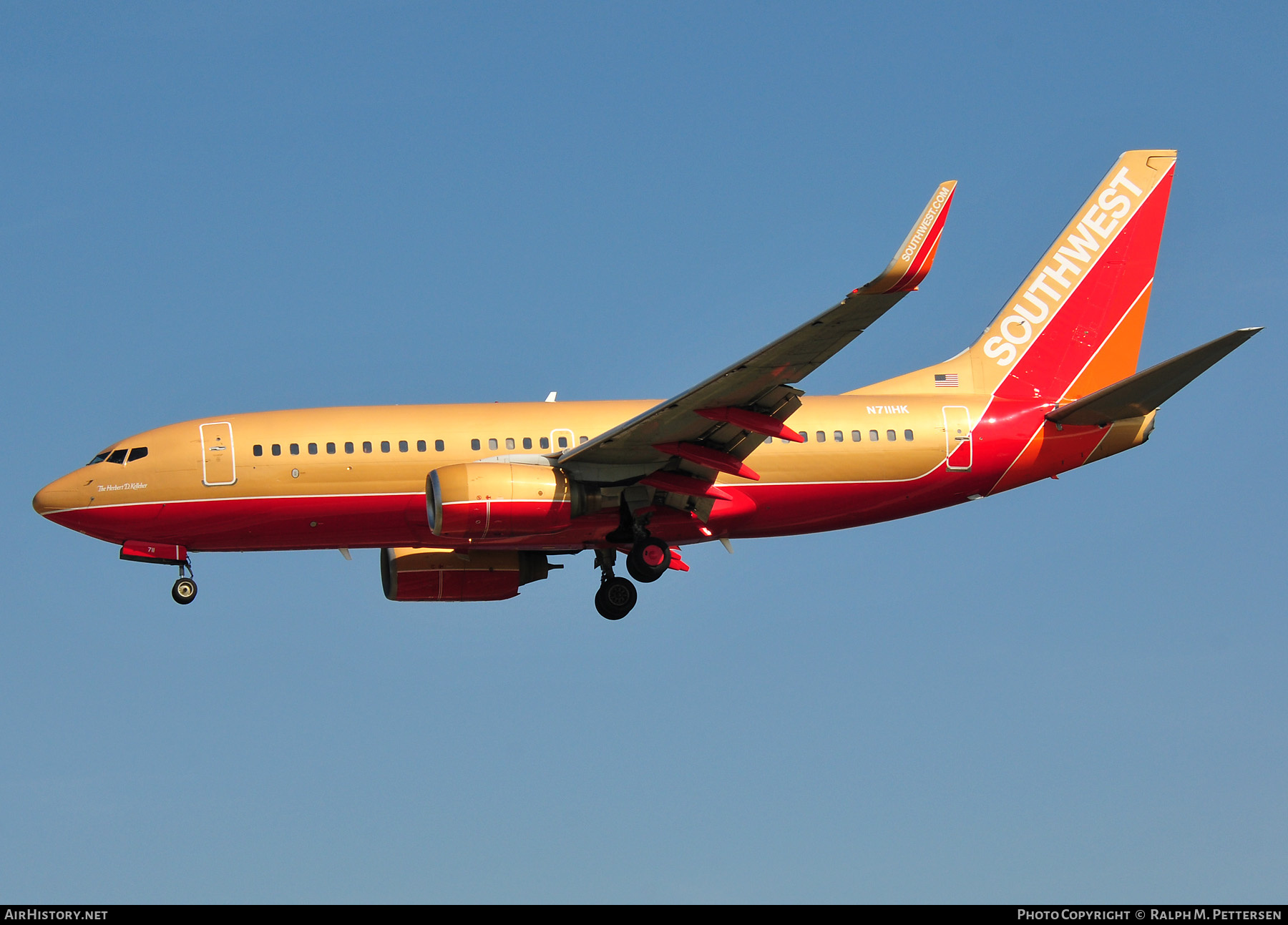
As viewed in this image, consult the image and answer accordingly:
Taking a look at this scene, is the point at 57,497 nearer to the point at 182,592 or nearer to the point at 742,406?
the point at 182,592

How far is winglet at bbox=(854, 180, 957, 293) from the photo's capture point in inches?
954

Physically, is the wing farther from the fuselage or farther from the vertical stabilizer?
the vertical stabilizer

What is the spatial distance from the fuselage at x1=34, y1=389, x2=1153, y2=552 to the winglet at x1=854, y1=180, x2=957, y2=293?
955 cm

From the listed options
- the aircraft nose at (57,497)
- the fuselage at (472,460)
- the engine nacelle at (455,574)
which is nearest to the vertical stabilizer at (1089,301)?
the fuselage at (472,460)

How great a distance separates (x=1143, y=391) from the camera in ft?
110

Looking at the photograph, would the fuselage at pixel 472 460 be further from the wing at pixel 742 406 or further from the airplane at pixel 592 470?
the wing at pixel 742 406

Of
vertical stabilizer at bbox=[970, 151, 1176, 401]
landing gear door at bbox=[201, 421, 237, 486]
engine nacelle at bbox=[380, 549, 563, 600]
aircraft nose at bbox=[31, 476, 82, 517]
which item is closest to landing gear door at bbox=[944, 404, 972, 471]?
vertical stabilizer at bbox=[970, 151, 1176, 401]

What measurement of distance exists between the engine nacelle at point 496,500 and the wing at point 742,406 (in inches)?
28.5

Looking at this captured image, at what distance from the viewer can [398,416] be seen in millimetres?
33656

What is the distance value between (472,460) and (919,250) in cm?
1236
